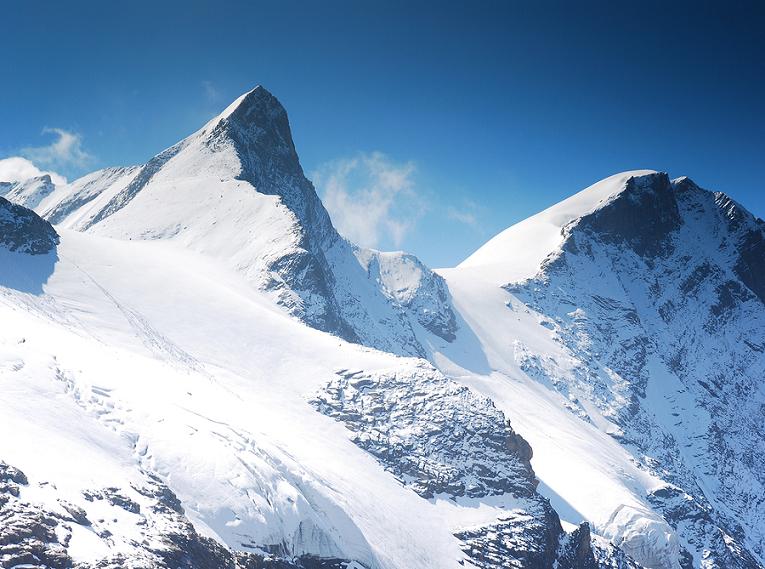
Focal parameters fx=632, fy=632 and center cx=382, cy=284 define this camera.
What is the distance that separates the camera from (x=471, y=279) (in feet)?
641

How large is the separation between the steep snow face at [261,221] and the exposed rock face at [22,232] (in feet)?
103

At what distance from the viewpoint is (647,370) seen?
169 metres

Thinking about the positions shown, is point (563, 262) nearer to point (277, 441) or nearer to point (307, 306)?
point (307, 306)

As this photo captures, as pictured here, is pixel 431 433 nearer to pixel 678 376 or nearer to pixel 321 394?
pixel 321 394

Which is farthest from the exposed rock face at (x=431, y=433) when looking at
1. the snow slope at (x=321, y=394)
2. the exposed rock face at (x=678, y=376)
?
the exposed rock face at (x=678, y=376)

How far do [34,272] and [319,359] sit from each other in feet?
112

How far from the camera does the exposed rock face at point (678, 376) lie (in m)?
136

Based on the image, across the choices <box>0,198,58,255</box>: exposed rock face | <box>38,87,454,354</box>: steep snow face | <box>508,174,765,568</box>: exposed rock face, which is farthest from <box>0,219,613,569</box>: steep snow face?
<box>508,174,765,568</box>: exposed rock face

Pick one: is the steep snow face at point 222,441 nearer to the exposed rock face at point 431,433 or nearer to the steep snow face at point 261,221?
the exposed rock face at point 431,433

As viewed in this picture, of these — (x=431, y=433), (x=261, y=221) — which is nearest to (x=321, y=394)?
(x=431, y=433)

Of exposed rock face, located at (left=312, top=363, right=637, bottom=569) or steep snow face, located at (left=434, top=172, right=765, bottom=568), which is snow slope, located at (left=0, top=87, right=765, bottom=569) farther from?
steep snow face, located at (left=434, top=172, right=765, bottom=568)

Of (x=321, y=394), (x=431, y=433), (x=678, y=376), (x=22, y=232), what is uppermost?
(x=678, y=376)

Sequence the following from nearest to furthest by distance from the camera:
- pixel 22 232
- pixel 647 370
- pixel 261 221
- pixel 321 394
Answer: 1. pixel 321 394
2. pixel 22 232
3. pixel 261 221
4. pixel 647 370

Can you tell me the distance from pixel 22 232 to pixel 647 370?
14989 cm
